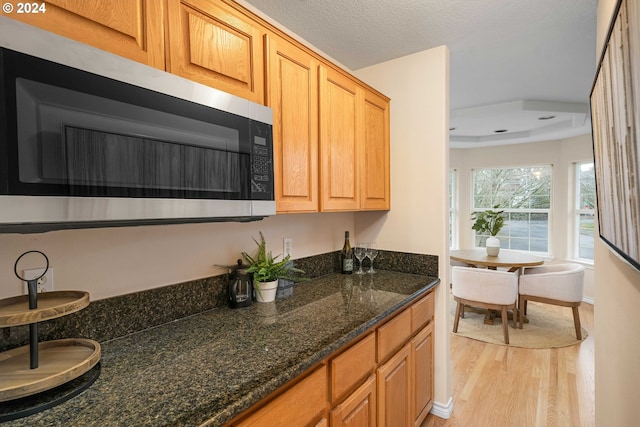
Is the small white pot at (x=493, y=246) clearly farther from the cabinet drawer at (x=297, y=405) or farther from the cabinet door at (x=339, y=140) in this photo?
the cabinet drawer at (x=297, y=405)

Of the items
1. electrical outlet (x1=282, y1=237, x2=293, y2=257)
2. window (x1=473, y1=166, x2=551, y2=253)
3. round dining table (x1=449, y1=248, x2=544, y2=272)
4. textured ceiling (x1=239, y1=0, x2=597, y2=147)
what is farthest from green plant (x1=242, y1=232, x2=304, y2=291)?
window (x1=473, y1=166, x2=551, y2=253)

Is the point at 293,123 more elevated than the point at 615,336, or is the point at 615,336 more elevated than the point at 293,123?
the point at 293,123

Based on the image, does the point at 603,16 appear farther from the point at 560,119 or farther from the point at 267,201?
the point at 560,119

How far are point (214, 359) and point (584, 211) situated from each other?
18.5 feet

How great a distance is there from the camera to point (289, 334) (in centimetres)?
120

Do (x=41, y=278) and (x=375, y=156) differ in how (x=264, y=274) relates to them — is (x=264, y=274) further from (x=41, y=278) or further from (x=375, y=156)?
(x=375, y=156)

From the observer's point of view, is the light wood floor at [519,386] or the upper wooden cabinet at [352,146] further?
the light wood floor at [519,386]

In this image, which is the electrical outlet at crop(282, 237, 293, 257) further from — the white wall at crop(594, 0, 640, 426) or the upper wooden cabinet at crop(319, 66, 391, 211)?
the white wall at crop(594, 0, 640, 426)

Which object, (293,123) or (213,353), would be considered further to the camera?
(293,123)

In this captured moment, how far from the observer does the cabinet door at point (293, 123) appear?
4.65 feet

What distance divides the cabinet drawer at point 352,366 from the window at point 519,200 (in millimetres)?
5009

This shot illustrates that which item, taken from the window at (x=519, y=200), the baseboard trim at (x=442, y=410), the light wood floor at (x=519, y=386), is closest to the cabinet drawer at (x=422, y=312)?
the baseboard trim at (x=442, y=410)

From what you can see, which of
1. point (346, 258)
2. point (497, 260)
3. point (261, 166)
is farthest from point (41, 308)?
point (497, 260)

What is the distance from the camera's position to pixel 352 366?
4.29 ft
